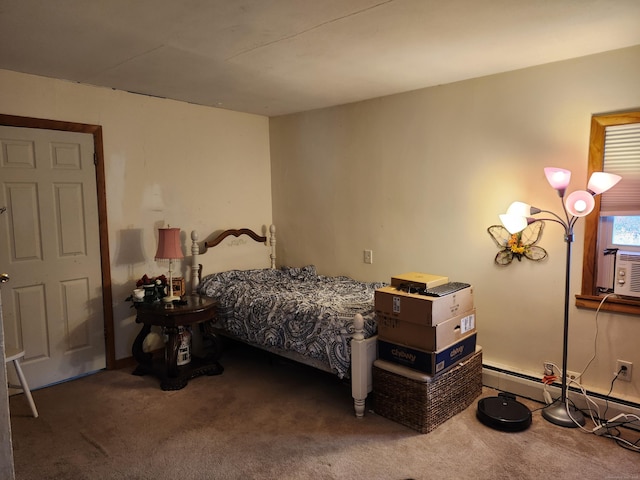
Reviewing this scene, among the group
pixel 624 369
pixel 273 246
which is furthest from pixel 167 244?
pixel 624 369

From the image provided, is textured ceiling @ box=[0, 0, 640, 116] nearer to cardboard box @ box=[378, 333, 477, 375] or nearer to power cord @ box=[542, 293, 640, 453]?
power cord @ box=[542, 293, 640, 453]

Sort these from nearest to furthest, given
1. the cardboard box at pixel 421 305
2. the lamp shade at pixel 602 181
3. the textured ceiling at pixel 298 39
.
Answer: the textured ceiling at pixel 298 39 → the lamp shade at pixel 602 181 → the cardboard box at pixel 421 305

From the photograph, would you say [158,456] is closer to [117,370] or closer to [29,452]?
[29,452]

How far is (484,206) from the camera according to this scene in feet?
10.3

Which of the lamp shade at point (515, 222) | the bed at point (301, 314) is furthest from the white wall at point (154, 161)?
the lamp shade at point (515, 222)

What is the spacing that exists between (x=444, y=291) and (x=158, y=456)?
186cm

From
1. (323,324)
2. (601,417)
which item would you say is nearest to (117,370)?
(323,324)

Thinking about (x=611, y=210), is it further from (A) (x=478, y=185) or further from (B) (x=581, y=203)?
(A) (x=478, y=185)

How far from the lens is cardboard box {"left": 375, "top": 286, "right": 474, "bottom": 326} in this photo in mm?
2469

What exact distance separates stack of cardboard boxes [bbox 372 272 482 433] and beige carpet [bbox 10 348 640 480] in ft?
0.37

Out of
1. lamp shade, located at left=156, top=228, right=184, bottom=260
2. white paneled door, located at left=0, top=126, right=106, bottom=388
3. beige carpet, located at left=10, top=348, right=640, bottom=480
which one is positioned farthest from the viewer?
lamp shade, located at left=156, top=228, right=184, bottom=260

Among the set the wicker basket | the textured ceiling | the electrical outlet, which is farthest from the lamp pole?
the textured ceiling

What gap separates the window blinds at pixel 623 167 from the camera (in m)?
2.49

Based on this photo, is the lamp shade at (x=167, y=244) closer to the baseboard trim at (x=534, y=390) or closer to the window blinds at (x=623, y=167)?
the baseboard trim at (x=534, y=390)
